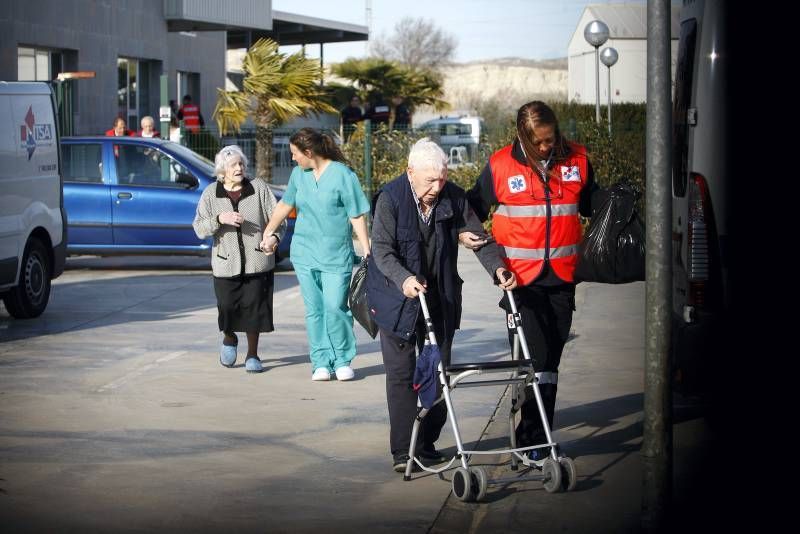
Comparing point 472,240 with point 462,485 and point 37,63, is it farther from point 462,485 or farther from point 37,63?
point 37,63

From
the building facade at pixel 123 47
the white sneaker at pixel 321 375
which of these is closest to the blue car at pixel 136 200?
the white sneaker at pixel 321 375

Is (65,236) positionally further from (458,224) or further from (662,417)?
(662,417)

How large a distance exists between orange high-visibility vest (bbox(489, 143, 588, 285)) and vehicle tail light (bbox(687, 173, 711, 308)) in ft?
2.17

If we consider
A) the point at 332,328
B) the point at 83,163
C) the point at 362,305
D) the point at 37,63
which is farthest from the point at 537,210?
the point at 37,63

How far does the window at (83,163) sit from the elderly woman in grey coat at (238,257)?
699cm

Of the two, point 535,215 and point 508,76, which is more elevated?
point 508,76

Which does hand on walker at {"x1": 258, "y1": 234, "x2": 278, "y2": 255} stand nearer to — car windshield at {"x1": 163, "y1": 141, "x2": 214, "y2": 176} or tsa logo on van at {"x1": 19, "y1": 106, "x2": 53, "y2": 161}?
tsa logo on van at {"x1": 19, "y1": 106, "x2": 53, "y2": 161}

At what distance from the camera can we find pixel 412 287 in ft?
20.6

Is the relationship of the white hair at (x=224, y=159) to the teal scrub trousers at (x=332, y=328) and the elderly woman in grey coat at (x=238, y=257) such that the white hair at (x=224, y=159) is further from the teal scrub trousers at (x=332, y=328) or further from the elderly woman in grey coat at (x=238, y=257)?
the teal scrub trousers at (x=332, y=328)

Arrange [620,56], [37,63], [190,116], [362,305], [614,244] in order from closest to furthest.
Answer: [614,244] < [362,305] < [190,116] < [37,63] < [620,56]

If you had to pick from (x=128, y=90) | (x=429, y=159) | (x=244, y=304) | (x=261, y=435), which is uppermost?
(x=128, y=90)

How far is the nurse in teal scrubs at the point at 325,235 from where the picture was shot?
9.29 metres

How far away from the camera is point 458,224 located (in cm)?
675

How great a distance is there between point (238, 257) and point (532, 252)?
138 inches
